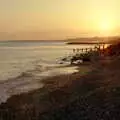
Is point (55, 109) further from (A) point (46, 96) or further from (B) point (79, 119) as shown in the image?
(A) point (46, 96)

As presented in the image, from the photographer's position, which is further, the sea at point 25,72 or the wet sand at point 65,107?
the sea at point 25,72

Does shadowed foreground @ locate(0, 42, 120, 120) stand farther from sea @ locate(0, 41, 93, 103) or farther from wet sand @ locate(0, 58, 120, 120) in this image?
sea @ locate(0, 41, 93, 103)

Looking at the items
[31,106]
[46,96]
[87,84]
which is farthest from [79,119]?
[87,84]

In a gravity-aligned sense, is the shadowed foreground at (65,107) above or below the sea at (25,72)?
above

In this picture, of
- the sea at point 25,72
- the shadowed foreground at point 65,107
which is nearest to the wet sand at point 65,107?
the shadowed foreground at point 65,107

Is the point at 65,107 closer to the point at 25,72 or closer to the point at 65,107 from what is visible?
the point at 65,107

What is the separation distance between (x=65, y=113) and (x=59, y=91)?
22.2ft

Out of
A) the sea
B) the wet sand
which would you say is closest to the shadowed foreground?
the wet sand

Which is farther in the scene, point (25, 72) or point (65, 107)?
point (25, 72)

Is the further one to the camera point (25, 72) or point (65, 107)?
point (25, 72)

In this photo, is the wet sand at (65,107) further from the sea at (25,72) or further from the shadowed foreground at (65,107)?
the sea at (25,72)

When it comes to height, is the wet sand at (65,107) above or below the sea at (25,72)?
above

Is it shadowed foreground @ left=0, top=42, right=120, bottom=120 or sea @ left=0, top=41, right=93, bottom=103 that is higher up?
shadowed foreground @ left=0, top=42, right=120, bottom=120

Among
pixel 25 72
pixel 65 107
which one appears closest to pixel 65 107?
pixel 65 107
